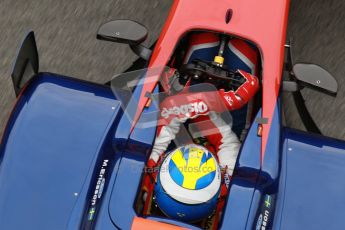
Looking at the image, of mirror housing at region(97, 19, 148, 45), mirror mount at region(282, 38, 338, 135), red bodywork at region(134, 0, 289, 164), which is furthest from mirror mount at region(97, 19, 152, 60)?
mirror mount at region(282, 38, 338, 135)

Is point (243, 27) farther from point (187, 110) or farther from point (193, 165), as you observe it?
point (193, 165)

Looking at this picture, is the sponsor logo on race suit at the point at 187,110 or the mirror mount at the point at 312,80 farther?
the mirror mount at the point at 312,80

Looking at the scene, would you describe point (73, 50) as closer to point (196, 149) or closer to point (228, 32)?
point (228, 32)

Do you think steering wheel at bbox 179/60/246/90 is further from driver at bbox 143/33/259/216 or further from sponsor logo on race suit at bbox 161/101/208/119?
sponsor logo on race suit at bbox 161/101/208/119

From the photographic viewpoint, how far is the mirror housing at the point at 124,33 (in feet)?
8.23

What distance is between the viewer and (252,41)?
8.05ft

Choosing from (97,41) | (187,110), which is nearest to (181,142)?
(187,110)

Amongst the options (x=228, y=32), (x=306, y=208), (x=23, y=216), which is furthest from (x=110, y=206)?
(x=228, y=32)

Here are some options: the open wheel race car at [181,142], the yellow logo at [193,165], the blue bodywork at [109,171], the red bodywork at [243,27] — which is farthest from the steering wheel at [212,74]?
the yellow logo at [193,165]

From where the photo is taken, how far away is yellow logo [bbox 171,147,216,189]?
1808mm

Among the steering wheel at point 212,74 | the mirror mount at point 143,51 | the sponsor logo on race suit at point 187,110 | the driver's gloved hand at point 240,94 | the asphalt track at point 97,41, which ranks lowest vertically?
the sponsor logo on race suit at point 187,110

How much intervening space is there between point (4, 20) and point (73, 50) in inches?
22.2

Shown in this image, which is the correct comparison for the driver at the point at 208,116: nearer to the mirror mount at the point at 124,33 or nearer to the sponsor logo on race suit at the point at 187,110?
the sponsor logo on race suit at the point at 187,110

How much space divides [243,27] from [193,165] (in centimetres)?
94
